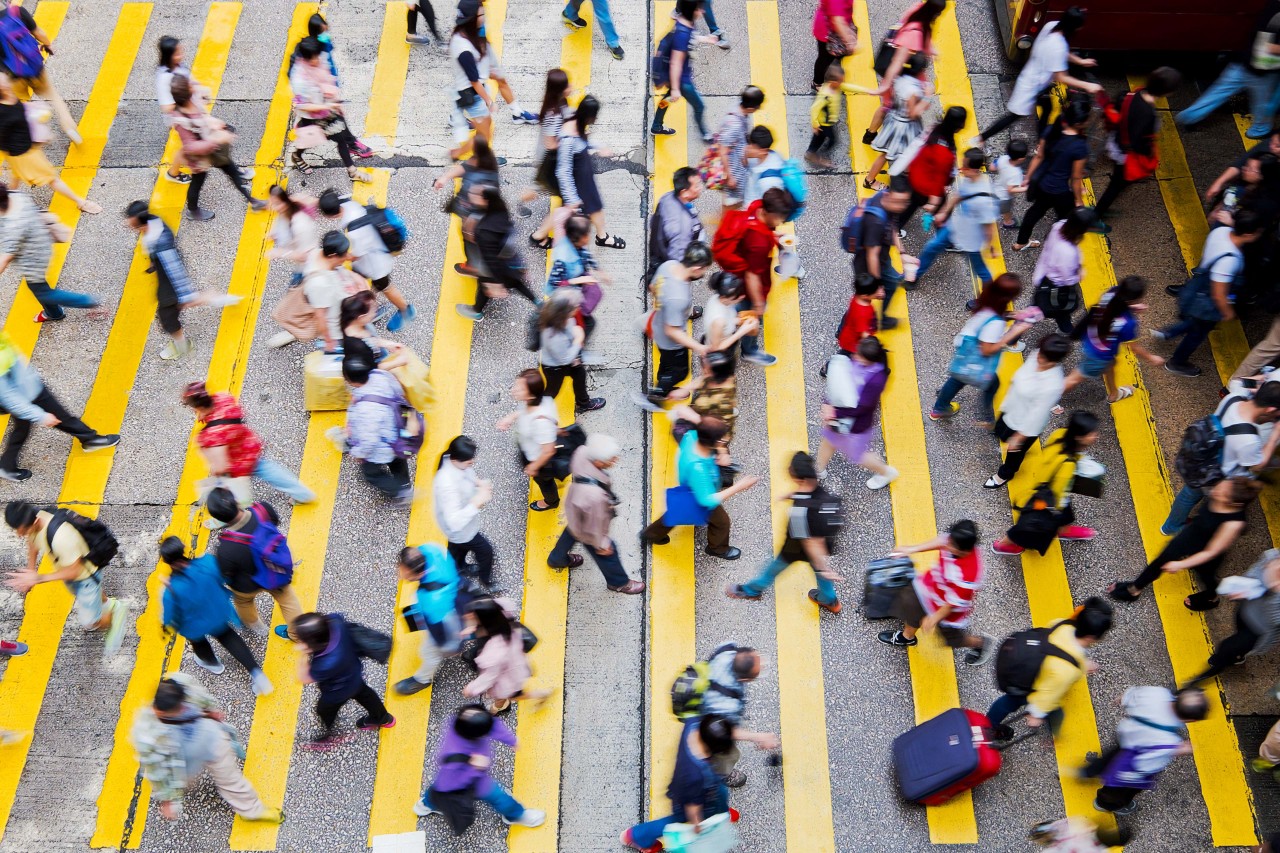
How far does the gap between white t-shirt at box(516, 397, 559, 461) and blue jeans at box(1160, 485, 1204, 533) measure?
501cm

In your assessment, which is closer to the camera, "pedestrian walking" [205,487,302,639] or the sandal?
"pedestrian walking" [205,487,302,639]

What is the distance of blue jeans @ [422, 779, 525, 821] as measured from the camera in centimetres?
651

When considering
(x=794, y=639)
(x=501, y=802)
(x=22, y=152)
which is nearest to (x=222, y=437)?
(x=501, y=802)

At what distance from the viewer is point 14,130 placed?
9.84 meters

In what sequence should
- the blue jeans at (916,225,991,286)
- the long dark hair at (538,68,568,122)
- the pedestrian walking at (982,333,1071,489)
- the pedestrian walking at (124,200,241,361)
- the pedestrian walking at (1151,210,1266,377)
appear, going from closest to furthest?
1. the pedestrian walking at (982,333,1071,489)
2. the pedestrian walking at (1151,210,1266,377)
3. the pedestrian walking at (124,200,241,361)
4. the long dark hair at (538,68,568,122)
5. the blue jeans at (916,225,991,286)

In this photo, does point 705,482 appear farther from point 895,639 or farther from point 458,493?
point 895,639

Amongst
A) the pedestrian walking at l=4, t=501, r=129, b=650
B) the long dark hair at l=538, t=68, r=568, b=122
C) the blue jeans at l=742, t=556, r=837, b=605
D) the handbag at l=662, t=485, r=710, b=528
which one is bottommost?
the pedestrian walking at l=4, t=501, r=129, b=650

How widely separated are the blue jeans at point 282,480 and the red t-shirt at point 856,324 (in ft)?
15.5

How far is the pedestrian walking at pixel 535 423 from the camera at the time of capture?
24.5ft

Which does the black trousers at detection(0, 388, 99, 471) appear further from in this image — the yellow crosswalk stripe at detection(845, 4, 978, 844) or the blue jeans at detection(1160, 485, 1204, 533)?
the blue jeans at detection(1160, 485, 1204, 533)

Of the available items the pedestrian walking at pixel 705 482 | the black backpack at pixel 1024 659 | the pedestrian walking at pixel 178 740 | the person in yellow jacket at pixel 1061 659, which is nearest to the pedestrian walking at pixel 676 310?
the pedestrian walking at pixel 705 482

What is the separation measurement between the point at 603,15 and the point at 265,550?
7.66 m

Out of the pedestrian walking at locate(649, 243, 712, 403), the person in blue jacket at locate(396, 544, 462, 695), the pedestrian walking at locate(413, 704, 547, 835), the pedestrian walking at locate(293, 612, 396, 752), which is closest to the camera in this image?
the pedestrian walking at locate(413, 704, 547, 835)

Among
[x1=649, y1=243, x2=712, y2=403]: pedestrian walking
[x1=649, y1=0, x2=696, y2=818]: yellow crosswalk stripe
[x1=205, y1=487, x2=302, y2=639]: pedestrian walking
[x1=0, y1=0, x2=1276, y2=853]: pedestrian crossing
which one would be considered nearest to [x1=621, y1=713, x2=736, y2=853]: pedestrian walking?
[x1=649, y1=0, x2=696, y2=818]: yellow crosswalk stripe
